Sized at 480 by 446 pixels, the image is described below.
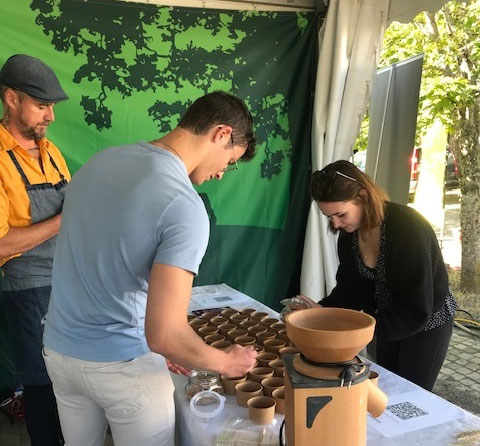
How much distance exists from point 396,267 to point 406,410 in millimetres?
582

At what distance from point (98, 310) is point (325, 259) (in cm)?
238

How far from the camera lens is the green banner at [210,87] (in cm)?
280

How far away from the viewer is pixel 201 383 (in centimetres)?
148

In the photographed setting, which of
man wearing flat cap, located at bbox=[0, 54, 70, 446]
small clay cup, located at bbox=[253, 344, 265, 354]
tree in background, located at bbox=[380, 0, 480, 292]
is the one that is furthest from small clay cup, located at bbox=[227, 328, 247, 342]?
tree in background, located at bbox=[380, 0, 480, 292]

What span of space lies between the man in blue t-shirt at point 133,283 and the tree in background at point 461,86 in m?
3.93

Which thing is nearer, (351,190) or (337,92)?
(351,190)

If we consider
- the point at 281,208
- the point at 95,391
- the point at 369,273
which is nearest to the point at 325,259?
the point at 281,208

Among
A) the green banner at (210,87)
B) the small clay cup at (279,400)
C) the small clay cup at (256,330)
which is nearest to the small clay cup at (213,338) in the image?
the small clay cup at (256,330)

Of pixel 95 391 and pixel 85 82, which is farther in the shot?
pixel 85 82

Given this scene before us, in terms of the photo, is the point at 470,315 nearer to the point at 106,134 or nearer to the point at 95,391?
the point at 106,134

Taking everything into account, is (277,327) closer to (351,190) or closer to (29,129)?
(351,190)

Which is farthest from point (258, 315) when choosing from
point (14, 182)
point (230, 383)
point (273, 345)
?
point (14, 182)

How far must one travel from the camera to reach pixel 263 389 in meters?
1.44

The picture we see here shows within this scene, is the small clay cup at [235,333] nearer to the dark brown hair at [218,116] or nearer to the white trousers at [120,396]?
the white trousers at [120,396]
